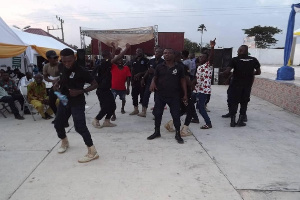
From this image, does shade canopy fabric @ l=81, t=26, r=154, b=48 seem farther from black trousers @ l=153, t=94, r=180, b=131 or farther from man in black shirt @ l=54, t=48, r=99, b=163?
man in black shirt @ l=54, t=48, r=99, b=163

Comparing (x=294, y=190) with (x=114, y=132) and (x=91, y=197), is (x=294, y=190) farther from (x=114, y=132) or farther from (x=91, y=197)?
(x=114, y=132)

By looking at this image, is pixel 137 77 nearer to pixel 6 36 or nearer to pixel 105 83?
pixel 105 83

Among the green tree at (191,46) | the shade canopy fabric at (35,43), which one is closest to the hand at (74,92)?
the shade canopy fabric at (35,43)

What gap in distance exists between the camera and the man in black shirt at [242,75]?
5082 mm

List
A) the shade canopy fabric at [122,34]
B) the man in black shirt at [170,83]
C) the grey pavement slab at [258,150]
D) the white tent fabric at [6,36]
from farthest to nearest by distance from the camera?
the shade canopy fabric at [122,34] < the white tent fabric at [6,36] < the man in black shirt at [170,83] < the grey pavement slab at [258,150]

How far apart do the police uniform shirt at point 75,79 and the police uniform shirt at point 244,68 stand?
10.5ft

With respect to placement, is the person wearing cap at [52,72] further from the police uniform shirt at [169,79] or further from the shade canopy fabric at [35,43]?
the shade canopy fabric at [35,43]

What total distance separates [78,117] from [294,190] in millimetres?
2883

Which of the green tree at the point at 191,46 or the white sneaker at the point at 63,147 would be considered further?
the green tree at the point at 191,46

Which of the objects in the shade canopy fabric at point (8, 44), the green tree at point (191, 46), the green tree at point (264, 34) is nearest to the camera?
the shade canopy fabric at point (8, 44)

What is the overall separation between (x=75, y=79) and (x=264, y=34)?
180ft

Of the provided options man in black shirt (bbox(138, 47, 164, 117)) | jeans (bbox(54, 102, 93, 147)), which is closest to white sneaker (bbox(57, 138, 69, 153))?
jeans (bbox(54, 102, 93, 147))

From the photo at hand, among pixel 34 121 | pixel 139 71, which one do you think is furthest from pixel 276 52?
pixel 34 121

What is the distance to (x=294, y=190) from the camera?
285cm
